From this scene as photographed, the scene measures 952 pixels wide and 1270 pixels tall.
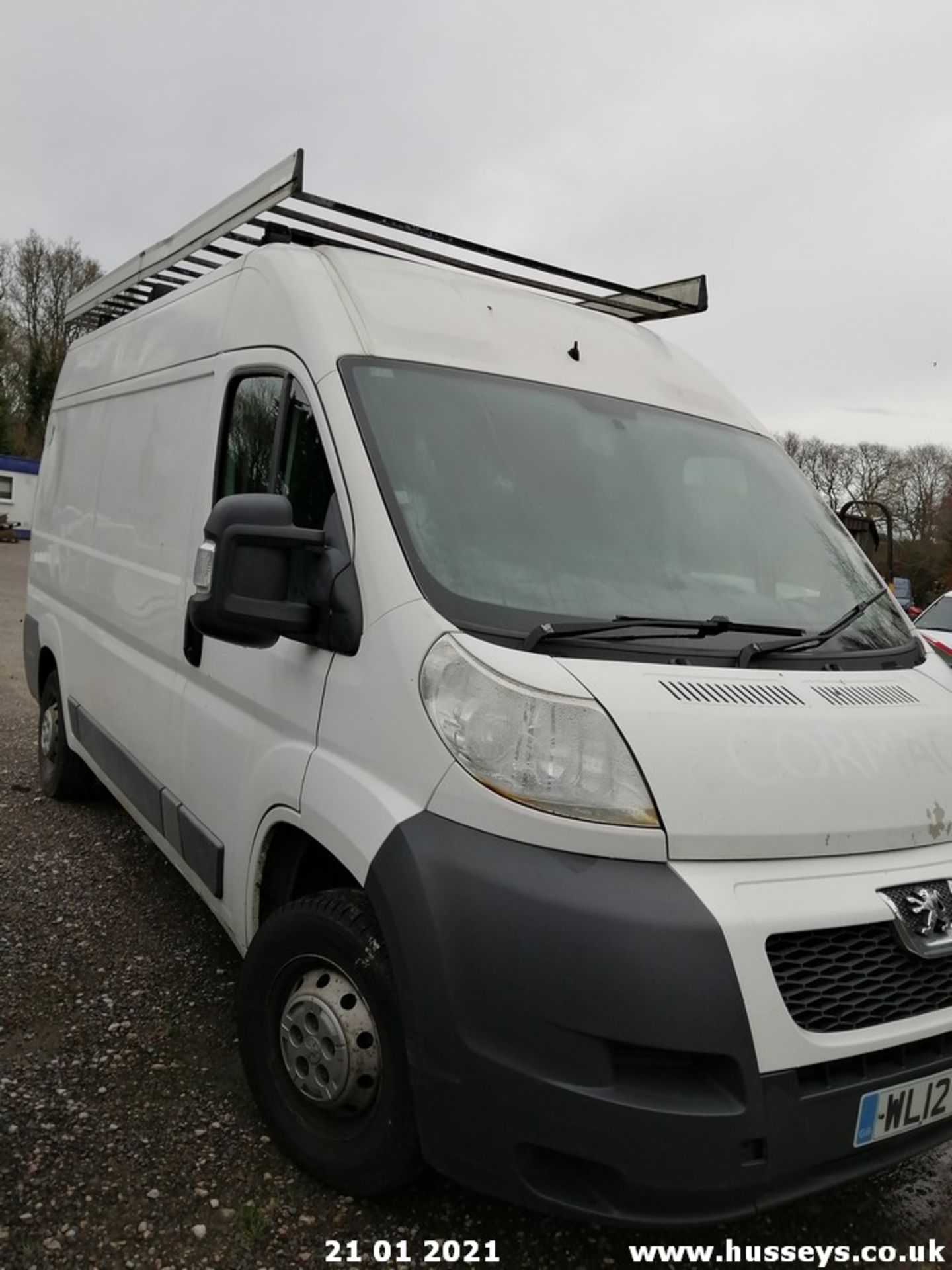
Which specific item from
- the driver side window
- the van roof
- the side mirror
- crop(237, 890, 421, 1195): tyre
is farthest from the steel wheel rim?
the van roof

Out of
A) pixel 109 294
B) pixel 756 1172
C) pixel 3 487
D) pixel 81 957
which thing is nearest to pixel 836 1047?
pixel 756 1172

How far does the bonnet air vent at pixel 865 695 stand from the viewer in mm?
2355

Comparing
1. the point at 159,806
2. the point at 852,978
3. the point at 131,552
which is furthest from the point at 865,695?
the point at 131,552

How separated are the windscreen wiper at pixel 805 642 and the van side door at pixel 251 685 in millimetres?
1029

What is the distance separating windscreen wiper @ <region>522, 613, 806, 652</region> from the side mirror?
0.63m

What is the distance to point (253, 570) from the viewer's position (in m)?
2.44

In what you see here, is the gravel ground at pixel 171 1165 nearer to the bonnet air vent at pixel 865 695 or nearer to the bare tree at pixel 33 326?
the bonnet air vent at pixel 865 695

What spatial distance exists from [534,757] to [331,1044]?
0.95 meters

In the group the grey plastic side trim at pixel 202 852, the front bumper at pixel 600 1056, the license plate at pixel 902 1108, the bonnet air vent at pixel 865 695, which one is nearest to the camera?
the front bumper at pixel 600 1056

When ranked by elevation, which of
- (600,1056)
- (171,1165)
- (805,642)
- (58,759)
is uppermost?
(805,642)

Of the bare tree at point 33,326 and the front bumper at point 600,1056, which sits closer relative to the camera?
the front bumper at point 600,1056

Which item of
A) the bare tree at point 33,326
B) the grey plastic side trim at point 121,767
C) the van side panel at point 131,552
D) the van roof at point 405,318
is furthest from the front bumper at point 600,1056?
the bare tree at point 33,326

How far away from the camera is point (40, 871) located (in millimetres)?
4711

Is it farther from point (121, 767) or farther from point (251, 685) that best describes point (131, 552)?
point (251, 685)
